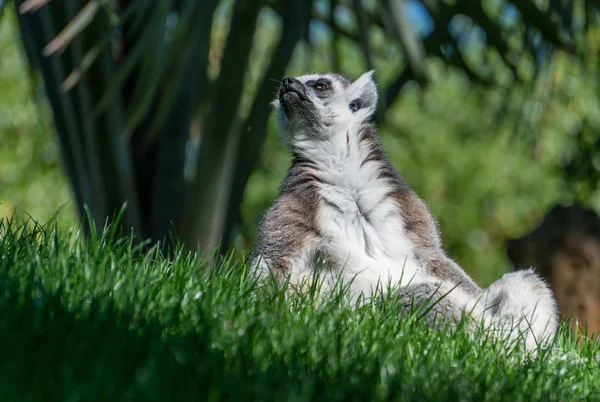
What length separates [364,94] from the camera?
12.2 ft

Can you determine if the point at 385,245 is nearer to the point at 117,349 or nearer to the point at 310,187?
the point at 310,187

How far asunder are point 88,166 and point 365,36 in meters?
2.20

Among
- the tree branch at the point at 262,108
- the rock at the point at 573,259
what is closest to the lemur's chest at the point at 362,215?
the tree branch at the point at 262,108

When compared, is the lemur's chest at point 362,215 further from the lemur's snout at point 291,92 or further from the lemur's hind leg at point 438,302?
the lemur's snout at point 291,92

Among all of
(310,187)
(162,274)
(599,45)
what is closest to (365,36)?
(310,187)

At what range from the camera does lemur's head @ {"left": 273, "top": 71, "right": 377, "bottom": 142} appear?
141 inches

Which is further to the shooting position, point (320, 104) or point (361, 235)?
point (320, 104)

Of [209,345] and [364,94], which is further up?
[364,94]

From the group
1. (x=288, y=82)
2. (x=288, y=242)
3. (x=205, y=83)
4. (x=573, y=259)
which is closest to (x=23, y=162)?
(x=205, y=83)

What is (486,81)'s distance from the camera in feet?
21.2

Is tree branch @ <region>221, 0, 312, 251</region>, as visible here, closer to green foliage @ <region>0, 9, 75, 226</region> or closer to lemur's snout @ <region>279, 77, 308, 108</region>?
lemur's snout @ <region>279, 77, 308, 108</region>

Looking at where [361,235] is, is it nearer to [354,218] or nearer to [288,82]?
[354,218]

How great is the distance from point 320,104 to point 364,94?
0.24 metres

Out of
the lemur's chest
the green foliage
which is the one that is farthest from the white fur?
the green foliage
